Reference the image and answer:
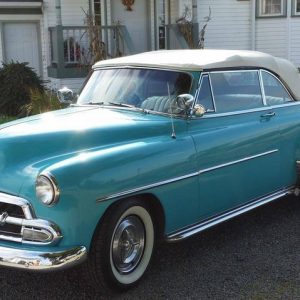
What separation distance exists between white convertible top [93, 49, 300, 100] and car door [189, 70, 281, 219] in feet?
0.31

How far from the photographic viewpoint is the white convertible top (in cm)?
472

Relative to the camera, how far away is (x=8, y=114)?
11578 millimetres

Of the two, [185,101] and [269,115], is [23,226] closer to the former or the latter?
[185,101]

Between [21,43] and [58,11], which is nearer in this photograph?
[58,11]

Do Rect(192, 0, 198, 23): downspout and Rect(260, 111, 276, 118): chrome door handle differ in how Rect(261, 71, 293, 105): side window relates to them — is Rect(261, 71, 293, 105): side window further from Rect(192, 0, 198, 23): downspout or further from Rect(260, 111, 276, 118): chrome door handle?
Rect(192, 0, 198, 23): downspout

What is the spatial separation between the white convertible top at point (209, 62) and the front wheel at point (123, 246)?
1448 mm

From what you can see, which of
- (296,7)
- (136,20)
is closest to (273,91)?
(136,20)

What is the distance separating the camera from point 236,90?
502 cm

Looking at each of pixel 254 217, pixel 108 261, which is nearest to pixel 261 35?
pixel 254 217

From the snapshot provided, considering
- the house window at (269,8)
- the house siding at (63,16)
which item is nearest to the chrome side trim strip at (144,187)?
the house siding at (63,16)

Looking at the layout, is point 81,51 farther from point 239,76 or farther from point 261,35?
point 239,76

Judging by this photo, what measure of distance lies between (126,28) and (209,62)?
33.3ft

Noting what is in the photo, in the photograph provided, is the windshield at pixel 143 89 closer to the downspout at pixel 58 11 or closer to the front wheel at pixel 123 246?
the front wheel at pixel 123 246

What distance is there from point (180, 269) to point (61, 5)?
38.1ft
